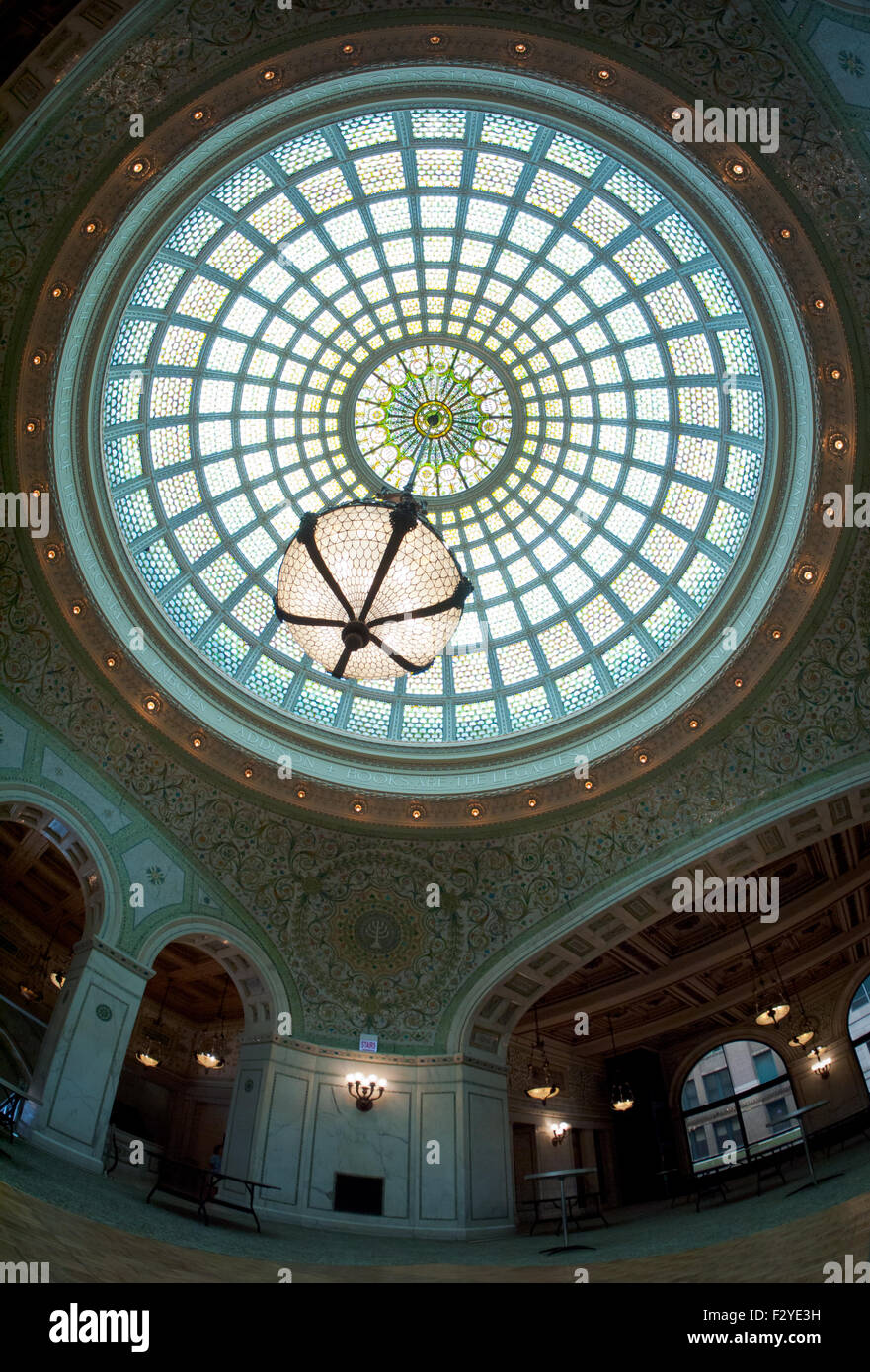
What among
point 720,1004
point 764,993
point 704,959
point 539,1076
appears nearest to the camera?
point 539,1076

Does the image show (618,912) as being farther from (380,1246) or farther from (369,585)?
(369,585)

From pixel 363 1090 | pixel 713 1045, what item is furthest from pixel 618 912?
pixel 713 1045

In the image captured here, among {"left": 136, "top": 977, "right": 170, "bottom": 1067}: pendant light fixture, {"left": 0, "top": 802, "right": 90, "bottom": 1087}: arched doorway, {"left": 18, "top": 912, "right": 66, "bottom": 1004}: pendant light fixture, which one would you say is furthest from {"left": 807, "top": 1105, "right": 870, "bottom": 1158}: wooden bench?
{"left": 18, "top": 912, "right": 66, "bottom": 1004}: pendant light fixture

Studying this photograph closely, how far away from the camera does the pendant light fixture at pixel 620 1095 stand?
16.5 meters

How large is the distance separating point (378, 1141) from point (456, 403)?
13.2 m

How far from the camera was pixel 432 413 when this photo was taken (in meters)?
15.3

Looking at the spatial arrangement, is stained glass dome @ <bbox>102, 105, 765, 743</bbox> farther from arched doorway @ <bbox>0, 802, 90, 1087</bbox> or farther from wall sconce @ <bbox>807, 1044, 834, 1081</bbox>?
wall sconce @ <bbox>807, 1044, 834, 1081</bbox>

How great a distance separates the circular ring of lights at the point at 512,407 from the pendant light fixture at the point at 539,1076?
5652 millimetres

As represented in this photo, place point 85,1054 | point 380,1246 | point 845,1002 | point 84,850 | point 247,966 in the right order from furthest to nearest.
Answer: point 845,1002
point 247,966
point 84,850
point 380,1246
point 85,1054

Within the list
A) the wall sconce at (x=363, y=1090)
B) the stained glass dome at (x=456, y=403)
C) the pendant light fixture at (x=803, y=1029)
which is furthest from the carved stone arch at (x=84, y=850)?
the pendant light fixture at (x=803, y=1029)

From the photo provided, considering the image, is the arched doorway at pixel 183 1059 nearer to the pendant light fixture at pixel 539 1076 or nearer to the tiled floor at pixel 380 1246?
the pendant light fixture at pixel 539 1076

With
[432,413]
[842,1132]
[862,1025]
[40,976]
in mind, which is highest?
[432,413]

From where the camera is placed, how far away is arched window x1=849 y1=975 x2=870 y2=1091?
14938mm

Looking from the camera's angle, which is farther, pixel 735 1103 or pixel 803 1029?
pixel 735 1103
